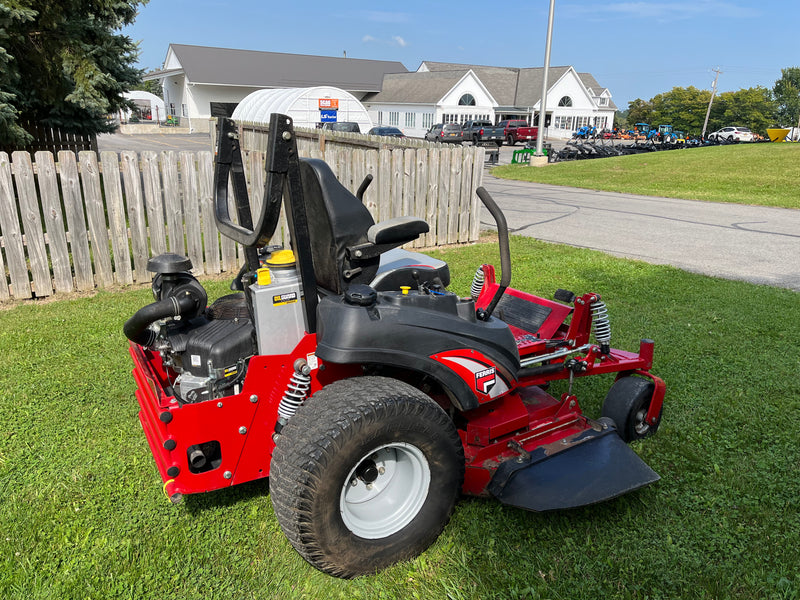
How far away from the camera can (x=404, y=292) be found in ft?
9.34

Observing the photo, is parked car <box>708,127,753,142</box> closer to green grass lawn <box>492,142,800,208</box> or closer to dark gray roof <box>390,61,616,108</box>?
dark gray roof <box>390,61,616,108</box>

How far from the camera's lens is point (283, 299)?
266 cm

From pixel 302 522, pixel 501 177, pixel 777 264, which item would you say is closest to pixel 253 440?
pixel 302 522

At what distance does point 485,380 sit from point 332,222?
1048mm

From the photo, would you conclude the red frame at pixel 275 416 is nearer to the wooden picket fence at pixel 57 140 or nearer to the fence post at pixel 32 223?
the fence post at pixel 32 223

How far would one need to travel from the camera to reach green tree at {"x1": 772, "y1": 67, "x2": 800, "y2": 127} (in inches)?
3356

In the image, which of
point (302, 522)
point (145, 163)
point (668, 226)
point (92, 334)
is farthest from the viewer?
point (668, 226)

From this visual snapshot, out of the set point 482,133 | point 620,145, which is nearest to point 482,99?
point 482,133

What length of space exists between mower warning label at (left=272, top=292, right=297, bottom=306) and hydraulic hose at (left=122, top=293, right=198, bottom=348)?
566 millimetres

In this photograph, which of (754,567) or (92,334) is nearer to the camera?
(754,567)

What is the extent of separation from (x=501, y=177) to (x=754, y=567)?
62.0ft

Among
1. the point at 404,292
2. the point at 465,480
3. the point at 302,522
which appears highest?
the point at 404,292

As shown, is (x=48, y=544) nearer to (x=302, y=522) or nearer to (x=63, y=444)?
(x=63, y=444)

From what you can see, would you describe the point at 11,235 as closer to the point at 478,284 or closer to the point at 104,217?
the point at 104,217
